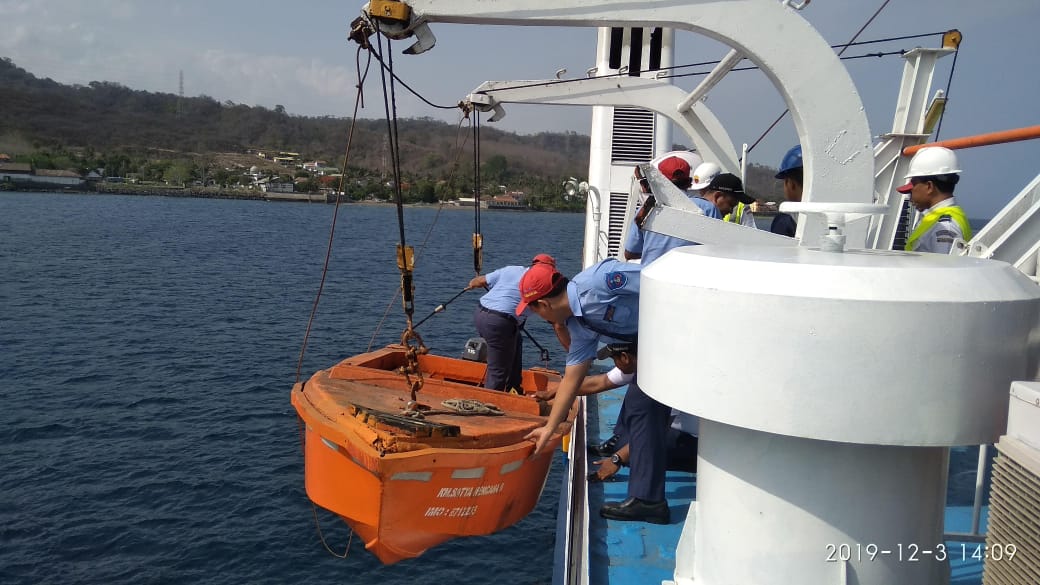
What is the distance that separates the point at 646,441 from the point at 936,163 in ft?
6.81

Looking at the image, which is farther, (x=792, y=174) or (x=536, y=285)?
(x=792, y=174)

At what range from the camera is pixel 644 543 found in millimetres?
4355

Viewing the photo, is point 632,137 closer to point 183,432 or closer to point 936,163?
point 936,163

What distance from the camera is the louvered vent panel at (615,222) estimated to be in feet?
36.8

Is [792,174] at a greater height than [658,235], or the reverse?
[792,174]

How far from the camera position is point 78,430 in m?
12.5

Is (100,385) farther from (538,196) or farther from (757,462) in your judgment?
(538,196)

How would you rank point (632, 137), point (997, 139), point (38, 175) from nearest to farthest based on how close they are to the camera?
point (997, 139) < point (632, 137) < point (38, 175)

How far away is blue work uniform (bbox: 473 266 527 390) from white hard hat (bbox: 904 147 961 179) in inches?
150

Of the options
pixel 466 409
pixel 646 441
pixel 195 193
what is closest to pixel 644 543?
pixel 646 441

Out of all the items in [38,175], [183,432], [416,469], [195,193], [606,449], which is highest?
[38,175]

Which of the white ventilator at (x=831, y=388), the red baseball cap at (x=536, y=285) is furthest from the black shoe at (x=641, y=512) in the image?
the white ventilator at (x=831, y=388)

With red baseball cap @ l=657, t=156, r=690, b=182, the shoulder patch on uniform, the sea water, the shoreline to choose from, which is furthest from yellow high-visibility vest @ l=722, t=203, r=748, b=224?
the shoreline

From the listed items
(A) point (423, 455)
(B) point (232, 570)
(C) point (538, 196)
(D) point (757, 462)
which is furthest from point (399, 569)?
(C) point (538, 196)
